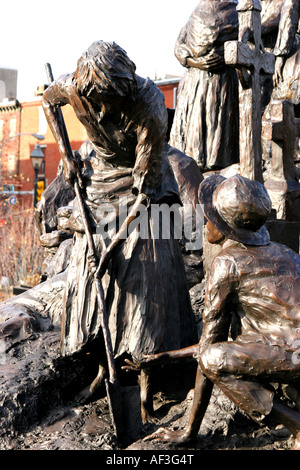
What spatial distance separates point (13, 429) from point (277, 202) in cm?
353

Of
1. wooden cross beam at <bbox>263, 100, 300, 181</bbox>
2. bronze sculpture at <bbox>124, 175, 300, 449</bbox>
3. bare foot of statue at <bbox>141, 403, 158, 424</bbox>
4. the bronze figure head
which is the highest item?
wooden cross beam at <bbox>263, 100, 300, 181</bbox>

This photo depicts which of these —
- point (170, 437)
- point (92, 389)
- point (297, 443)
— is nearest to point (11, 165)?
point (92, 389)

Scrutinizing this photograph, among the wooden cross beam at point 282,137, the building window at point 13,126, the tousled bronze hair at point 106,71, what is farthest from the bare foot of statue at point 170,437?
the building window at point 13,126

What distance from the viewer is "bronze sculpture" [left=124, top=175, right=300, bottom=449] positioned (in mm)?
3674

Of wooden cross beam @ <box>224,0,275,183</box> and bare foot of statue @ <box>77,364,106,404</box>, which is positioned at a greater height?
wooden cross beam @ <box>224,0,275,183</box>

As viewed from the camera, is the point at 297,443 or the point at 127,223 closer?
the point at 297,443

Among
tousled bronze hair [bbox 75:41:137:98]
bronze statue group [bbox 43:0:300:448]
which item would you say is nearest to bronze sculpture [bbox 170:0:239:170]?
bronze statue group [bbox 43:0:300:448]

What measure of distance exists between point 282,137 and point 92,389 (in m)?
3.37

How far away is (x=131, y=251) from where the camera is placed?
4.73 metres

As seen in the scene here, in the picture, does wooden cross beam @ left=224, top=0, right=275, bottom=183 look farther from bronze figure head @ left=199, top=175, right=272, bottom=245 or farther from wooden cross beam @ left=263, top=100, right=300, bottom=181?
bronze figure head @ left=199, top=175, right=272, bottom=245

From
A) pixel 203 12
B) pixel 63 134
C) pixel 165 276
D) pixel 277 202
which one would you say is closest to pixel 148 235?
pixel 165 276

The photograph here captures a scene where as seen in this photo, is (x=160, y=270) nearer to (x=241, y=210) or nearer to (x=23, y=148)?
(x=241, y=210)

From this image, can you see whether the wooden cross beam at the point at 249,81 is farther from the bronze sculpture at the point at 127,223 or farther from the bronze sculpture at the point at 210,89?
the bronze sculpture at the point at 127,223

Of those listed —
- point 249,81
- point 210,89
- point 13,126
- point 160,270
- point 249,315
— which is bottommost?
point 249,315
